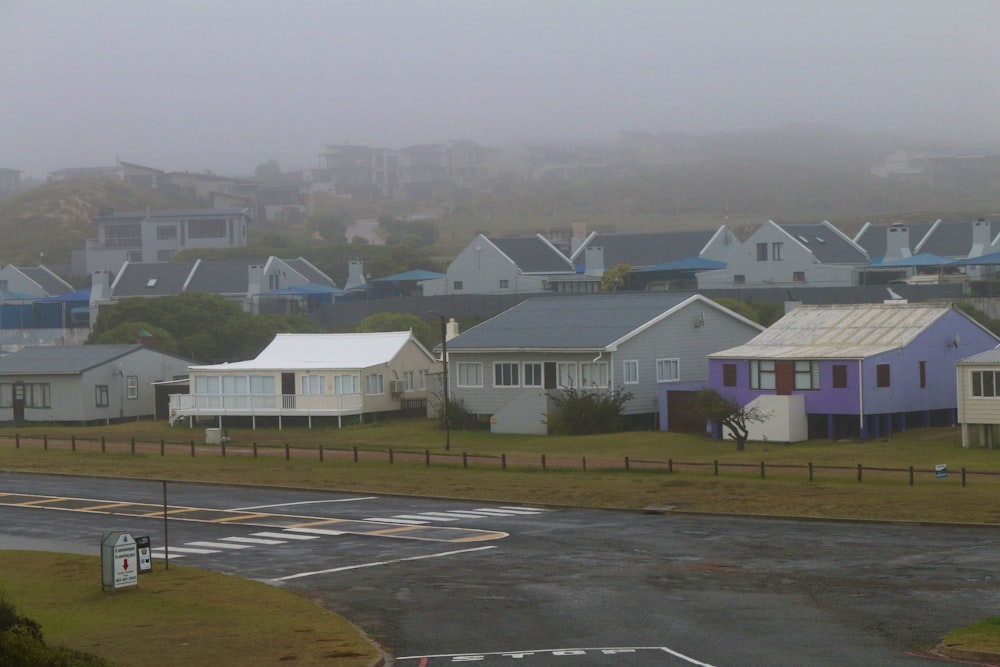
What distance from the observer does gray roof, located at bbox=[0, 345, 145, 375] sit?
79.7 meters

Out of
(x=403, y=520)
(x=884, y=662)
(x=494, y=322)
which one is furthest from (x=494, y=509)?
(x=494, y=322)

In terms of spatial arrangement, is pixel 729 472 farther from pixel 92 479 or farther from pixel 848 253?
pixel 848 253

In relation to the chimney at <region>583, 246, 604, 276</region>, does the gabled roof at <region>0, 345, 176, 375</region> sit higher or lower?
lower

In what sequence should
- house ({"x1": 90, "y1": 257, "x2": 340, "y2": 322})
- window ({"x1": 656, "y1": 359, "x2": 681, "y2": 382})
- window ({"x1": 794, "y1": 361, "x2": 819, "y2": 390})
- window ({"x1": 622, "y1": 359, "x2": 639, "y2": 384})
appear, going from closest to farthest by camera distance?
window ({"x1": 794, "y1": 361, "x2": 819, "y2": 390})
window ({"x1": 622, "y1": 359, "x2": 639, "y2": 384})
window ({"x1": 656, "y1": 359, "x2": 681, "y2": 382})
house ({"x1": 90, "y1": 257, "x2": 340, "y2": 322})

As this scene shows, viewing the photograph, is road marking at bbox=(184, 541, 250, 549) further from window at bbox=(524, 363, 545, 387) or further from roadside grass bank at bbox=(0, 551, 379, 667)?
window at bbox=(524, 363, 545, 387)

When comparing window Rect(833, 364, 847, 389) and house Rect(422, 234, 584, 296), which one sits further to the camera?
house Rect(422, 234, 584, 296)

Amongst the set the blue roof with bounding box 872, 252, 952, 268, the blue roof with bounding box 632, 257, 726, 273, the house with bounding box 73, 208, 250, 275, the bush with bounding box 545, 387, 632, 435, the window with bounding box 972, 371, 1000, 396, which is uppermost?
the house with bounding box 73, 208, 250, 275

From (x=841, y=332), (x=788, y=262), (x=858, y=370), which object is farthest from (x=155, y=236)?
(x=858, y=370)

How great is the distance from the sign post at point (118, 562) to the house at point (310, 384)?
1719 inches

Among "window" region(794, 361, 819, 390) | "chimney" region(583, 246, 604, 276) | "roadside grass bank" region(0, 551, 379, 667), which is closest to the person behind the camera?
"roadside grass bank" region(0, 551, 379, 667)

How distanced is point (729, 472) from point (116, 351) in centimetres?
4400

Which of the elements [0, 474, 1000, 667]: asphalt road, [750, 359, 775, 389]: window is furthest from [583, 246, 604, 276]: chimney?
[0, 474, 1000, 667]: asphalt road

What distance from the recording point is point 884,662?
2184 centimetres

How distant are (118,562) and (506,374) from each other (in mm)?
42575
